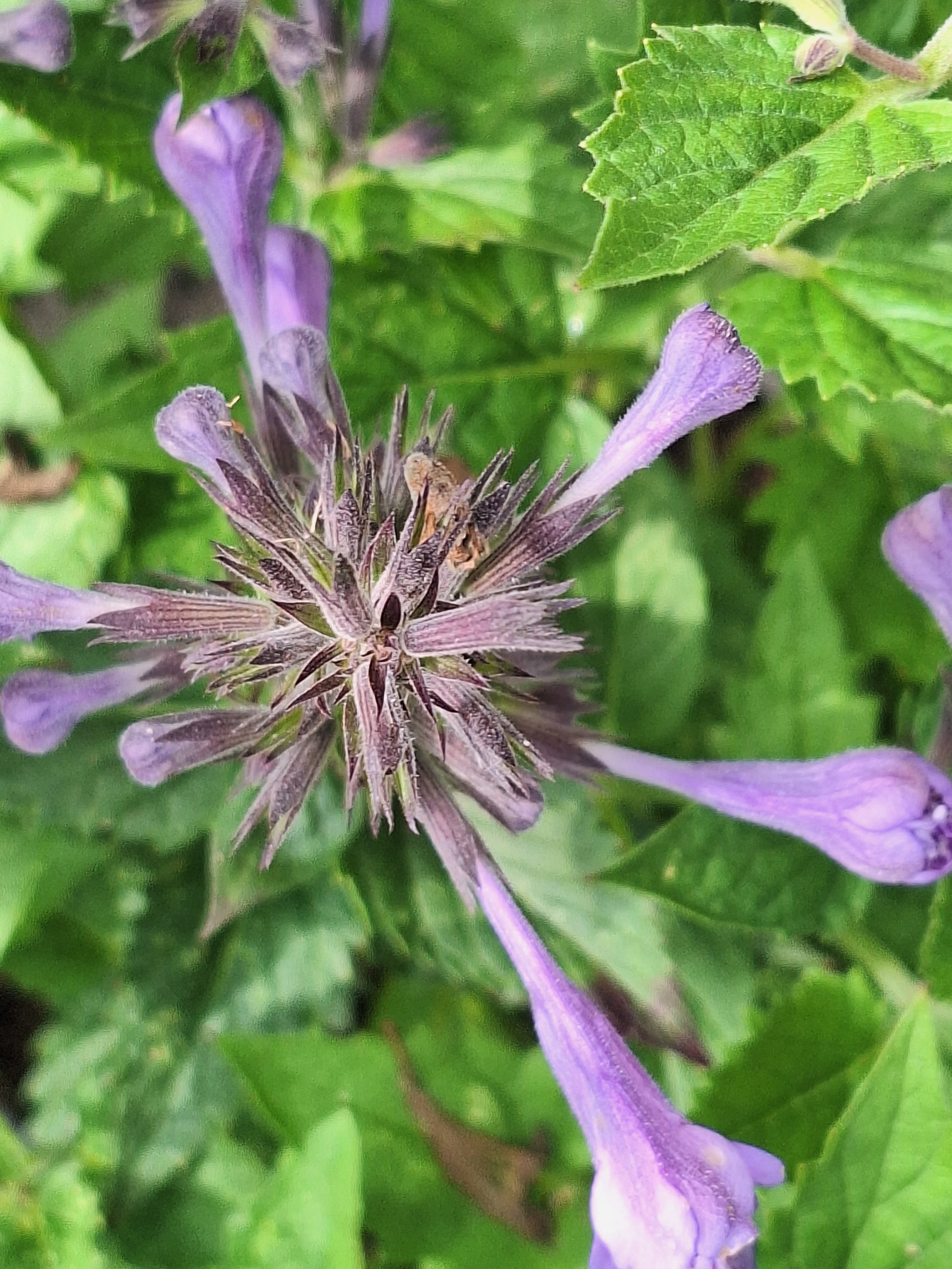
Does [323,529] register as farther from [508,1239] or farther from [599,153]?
[508,1239]

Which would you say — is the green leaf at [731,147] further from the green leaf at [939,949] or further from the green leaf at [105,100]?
the green leaf at [939,949]

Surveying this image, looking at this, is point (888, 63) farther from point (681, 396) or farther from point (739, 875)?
point (739, 875)

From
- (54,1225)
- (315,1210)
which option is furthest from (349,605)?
(54,1225)

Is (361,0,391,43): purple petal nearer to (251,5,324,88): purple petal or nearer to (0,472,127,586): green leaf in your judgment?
(251,5,324,88): purple petal

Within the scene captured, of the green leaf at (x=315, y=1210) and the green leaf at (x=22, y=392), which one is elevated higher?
the green leaf at (x=22, y=392)

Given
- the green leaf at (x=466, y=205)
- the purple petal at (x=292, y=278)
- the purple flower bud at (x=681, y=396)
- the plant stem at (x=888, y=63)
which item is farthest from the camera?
the green leaf at (x=466, y=205)

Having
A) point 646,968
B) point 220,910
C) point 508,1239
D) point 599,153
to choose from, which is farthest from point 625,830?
point 599,153

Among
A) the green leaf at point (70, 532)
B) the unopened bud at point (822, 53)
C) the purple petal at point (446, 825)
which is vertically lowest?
the green leaf at point (70, 532)

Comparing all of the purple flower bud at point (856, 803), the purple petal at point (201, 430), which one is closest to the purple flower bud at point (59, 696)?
the purple petal at point (201, 430)
